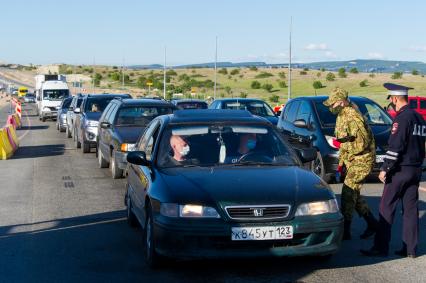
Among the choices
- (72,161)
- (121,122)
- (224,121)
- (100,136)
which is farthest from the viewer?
(72,161)

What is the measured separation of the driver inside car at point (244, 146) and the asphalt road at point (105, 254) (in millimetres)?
1087

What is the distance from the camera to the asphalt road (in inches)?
267

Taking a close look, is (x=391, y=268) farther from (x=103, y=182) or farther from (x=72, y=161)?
(x=72, y=161)

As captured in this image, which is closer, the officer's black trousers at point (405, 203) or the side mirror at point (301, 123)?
the officer's black trousers at point (405, 203)

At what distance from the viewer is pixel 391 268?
7.09 m

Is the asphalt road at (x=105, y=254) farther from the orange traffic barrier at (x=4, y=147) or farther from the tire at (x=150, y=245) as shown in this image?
the orange traffic barrier at (x=4, y=147)

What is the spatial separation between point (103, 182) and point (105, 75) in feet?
499

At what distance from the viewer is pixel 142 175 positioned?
Answer: 8078mm

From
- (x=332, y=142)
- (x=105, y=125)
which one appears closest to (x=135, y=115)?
(x=105, y=125)

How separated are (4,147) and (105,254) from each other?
12557 millimetres

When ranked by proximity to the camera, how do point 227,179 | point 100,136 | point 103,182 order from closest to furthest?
point 227,179 < point 103,182 < point 100,136

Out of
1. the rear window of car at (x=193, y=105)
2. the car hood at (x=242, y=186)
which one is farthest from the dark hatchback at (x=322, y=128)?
the rear window of car at (x=193, y=105)

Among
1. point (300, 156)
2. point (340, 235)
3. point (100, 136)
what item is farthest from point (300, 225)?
point (100, 136)

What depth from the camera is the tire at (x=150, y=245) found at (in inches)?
270
